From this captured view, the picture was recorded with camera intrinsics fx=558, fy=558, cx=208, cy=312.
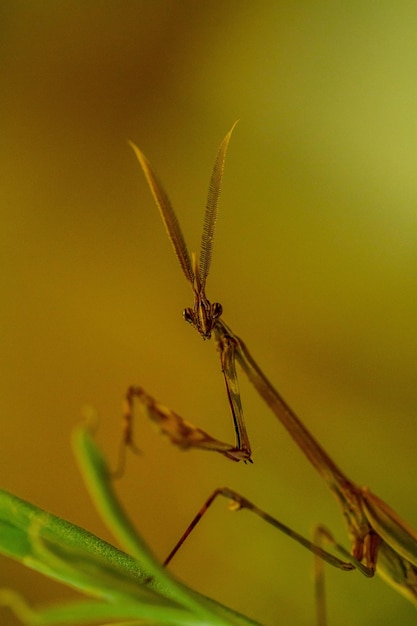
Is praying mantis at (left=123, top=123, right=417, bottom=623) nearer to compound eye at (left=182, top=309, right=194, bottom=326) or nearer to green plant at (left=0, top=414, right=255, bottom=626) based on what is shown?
compound eye at (left=182, top=309, right=194, bottom=326)

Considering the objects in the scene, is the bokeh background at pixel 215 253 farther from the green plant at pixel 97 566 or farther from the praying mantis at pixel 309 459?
the green plant at pixel 97 566

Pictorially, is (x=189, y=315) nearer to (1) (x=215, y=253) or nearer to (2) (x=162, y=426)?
(2) (x=162, y=426)

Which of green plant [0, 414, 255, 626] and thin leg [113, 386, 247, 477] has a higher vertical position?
thin leg [113, 386, 247, 477]

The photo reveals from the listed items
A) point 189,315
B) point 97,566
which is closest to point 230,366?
point 189,315

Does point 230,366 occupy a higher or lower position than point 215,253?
lower

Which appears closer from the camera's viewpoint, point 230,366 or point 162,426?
point 162,426

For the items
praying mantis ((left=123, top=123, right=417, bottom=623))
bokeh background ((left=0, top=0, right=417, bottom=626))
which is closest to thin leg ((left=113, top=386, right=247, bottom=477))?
praying mantis ((left=123, top=123, right=417, bottom=623))

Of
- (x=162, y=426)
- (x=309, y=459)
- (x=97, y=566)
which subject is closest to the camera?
(x=97, y=566)

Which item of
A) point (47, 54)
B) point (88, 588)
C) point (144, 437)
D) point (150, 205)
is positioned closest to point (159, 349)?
point (144, 437)

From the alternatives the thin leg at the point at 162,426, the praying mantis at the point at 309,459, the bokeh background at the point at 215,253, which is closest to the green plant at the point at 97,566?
the thin leg at the point at 162,426
